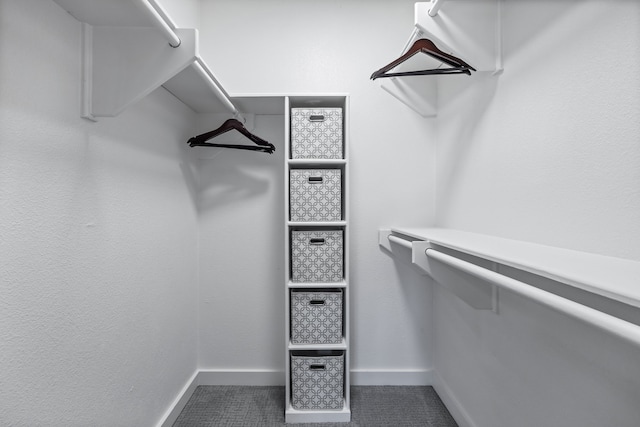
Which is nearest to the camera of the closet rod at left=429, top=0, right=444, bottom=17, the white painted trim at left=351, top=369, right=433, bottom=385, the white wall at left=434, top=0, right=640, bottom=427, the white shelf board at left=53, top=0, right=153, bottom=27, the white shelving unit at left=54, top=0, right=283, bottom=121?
the white wall at left=434, top=0, right=640, bottom=427

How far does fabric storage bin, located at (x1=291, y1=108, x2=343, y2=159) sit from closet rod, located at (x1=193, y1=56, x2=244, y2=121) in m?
0.33

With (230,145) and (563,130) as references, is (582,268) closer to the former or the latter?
(563,130)

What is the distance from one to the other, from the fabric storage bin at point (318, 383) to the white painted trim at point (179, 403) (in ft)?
1.91

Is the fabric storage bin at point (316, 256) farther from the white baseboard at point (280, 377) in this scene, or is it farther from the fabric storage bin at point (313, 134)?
the white baseboard at point (280, 377)

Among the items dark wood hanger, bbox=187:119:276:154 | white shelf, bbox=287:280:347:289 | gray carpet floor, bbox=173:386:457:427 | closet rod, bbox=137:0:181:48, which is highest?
closet rod, bbox=137:0:181:48

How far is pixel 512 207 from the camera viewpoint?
3.62 ft

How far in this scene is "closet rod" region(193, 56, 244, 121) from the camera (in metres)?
1.15

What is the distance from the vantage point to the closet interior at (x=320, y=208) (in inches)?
29.3

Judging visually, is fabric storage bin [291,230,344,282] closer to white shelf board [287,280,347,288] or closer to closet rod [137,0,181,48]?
white shelf board [287,280,347,288]

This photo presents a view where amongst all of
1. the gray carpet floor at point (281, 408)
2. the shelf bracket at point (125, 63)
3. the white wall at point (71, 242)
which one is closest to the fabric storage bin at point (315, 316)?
the gray carpet floor at point (281, 408)

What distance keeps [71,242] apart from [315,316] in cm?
107

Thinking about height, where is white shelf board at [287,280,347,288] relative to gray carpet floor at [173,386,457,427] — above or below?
above

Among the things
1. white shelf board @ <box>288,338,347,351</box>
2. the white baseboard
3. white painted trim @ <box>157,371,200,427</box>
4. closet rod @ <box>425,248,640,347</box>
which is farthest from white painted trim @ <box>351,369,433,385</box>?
closet rod @ <box>425,248,640,347</box>

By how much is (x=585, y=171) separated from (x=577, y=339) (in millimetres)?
435
